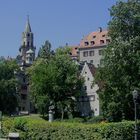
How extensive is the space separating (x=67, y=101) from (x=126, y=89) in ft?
102

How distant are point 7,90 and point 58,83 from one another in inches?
548

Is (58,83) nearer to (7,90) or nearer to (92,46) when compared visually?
(7,90)

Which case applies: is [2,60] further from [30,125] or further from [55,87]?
[30,125]

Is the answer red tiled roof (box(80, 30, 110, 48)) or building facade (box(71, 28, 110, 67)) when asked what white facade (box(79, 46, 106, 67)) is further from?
red tiled roof (box(80, 30, 110, 48))

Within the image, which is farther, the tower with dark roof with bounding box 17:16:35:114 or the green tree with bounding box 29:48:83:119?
the tower with dark roof with bounding box 17:16:35:114

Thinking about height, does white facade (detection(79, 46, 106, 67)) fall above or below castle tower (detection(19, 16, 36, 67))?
below

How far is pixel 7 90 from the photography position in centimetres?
9700

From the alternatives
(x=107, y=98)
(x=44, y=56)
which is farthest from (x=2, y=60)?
(x=107, y=98)

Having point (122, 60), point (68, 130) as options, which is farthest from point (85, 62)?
point (68, 130)

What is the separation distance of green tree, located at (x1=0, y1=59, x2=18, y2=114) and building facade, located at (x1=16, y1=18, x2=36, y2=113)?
12.5 meters

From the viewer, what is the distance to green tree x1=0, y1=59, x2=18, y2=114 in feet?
314

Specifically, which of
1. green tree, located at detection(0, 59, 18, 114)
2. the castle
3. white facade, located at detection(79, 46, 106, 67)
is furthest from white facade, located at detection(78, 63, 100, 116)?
white facade, located at detection(79, 46, 106, 67)

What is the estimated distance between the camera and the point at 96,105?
99.9 meters

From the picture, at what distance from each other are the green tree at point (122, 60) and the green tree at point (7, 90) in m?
37.4
